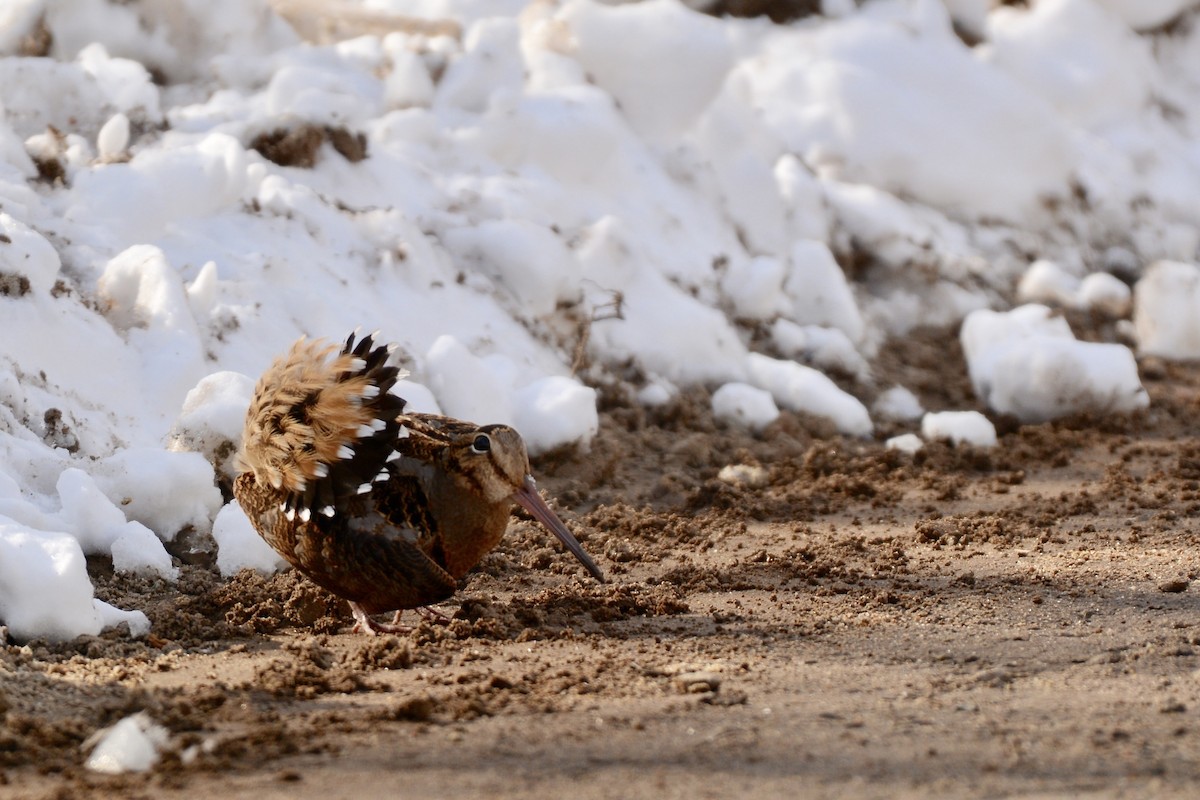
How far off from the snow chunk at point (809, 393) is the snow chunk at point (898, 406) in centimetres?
16

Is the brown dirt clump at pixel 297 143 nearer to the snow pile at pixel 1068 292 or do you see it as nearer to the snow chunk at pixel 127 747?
the snow chunk at pixel 127 747

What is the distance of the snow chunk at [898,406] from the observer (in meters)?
8.34

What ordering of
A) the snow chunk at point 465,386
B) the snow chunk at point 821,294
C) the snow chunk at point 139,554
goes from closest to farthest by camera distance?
the snow chunk at point 139,554 → the snow chunk at point 465,386 → the snow chunk at point 821,294

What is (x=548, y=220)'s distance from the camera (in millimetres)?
8344

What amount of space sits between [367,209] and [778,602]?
12.3ft

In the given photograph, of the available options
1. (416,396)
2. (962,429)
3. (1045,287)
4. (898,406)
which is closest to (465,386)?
(416,396)

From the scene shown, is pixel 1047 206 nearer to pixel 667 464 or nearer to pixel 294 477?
pixel 667 464

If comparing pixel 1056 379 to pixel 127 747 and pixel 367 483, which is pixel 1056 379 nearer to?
pixel 367 483

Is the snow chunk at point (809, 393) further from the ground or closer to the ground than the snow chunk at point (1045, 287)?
further from the ground

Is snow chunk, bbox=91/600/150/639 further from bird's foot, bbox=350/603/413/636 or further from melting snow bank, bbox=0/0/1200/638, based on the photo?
bird's foot, bbox=350/603/413/636

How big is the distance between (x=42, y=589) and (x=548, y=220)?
457 cm

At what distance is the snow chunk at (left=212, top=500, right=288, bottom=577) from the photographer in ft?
17.2

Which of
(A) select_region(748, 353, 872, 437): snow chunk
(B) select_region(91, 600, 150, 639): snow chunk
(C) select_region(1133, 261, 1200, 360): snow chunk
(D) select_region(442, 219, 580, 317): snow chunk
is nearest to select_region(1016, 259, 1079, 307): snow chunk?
(C) select_region(1133, 261, 1200, 360): snow chunk

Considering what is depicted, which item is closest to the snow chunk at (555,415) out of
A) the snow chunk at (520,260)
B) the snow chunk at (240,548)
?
the snow chunk at (520,260)
